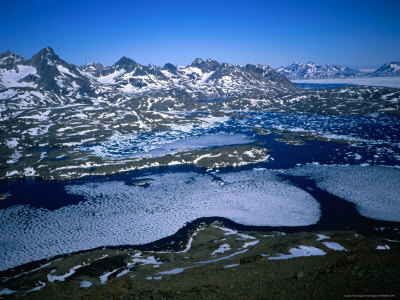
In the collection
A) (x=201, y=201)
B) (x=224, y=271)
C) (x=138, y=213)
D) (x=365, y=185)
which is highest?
(x=224, y=271)

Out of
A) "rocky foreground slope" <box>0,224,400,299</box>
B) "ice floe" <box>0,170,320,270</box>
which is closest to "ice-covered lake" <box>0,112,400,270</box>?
"ice floe" <box>0,170,320,270</box>

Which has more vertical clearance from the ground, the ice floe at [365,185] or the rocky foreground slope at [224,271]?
the rocky foreground slope at [224,271]

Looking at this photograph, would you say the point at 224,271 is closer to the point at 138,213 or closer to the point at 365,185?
the point at 138,213

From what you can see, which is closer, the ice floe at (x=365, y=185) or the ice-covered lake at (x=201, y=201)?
the ice-covered lake at (x=201, y=201)

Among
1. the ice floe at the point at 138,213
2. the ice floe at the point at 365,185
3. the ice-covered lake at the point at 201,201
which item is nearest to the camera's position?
the ice floe at the point at 138,213

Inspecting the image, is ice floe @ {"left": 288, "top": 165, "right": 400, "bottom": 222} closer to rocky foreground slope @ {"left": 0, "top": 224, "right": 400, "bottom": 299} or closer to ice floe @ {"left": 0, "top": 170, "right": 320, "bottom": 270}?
ice floe @ {"left": 0, "top": 170, "right": 320, "bottom": 270}

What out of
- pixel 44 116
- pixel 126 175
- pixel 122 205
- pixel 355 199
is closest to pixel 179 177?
pixel 126 175

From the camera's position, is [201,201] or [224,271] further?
[201,201]

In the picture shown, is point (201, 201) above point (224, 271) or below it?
below

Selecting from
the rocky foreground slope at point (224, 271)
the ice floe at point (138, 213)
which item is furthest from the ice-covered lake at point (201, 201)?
the rocky foreground slope at point (224, 271)

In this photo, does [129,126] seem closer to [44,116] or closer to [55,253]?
[44,116]

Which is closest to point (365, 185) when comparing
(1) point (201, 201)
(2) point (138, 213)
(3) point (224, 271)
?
(1) point (201, 201)

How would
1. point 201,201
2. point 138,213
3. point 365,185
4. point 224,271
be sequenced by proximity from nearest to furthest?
point 224,271 → point 138,213 → point 201,201 → point 365,185

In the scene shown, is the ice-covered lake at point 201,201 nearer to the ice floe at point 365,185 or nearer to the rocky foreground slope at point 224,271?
the ice floe at point 365,185
